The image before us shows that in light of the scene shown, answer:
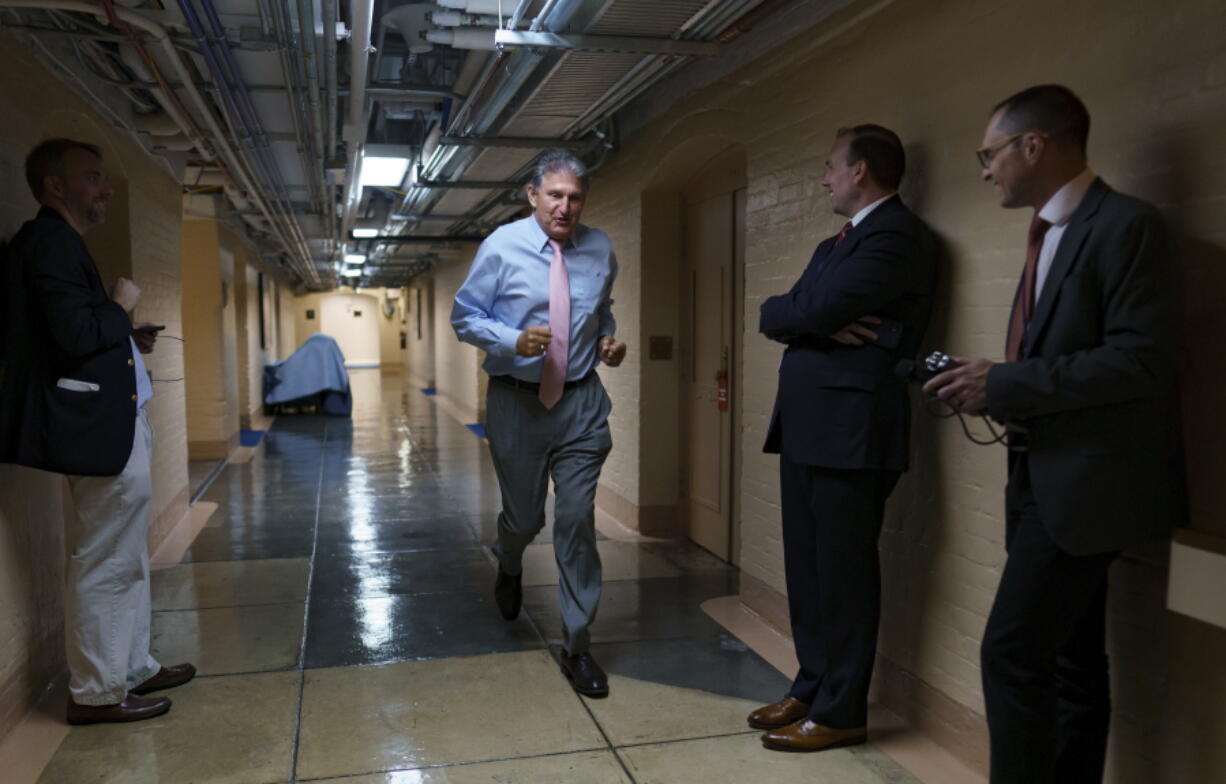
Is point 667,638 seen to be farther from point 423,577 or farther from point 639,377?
point 639,377

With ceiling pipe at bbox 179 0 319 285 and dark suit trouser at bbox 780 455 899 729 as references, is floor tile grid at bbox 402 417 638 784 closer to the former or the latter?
dark suit trouser at bbox 780 455 899 729

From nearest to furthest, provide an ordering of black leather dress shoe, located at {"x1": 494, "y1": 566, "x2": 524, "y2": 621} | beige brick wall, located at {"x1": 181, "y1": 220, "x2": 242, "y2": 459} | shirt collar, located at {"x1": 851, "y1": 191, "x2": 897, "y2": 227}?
shirt collar, located at {"x1": 851, "y1": 191, "x2": 897, "y2": 227} < black leather dress shoe, located at {"x1": 494, "y1": 566, "x2": 524, "y2": 621} < beige brick wall, located at {"x1": 181, "y1": 220, "x2": 242, "y2": 459}

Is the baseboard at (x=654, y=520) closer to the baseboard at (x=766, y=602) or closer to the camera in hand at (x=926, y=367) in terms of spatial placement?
the baseboard at (x=766, y=602)

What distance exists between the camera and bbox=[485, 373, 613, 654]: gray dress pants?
305cm

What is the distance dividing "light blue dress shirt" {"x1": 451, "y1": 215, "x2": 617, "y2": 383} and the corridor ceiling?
2.52ft

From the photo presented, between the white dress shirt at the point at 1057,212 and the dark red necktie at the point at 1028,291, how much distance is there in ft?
0.04

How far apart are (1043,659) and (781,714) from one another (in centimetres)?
106

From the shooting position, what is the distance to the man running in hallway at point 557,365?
304 centimetres

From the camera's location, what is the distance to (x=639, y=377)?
514 cm

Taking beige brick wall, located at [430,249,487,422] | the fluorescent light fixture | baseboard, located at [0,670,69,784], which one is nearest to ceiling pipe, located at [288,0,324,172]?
the fluorescent light fixture

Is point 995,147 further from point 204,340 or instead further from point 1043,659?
point 204,340

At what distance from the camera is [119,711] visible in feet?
9.04

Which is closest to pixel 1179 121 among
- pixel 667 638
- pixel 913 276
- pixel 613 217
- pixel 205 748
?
pixel 913 276

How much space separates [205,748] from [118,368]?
1140 mm
